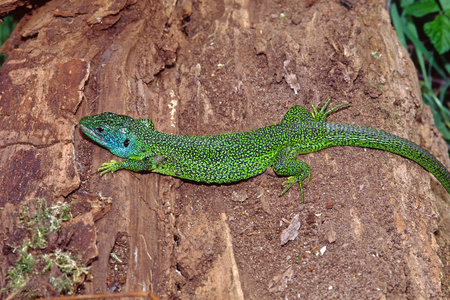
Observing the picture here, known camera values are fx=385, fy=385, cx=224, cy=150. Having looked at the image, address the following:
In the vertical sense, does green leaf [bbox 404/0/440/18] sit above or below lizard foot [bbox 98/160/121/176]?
below

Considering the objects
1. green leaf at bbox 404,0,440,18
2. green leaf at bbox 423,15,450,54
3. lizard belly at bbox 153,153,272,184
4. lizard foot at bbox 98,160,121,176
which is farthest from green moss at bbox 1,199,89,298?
green leaf at bbox 404,0,440,18

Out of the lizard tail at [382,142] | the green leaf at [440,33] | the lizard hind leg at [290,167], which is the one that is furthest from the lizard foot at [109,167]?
the green leaf at [440,33]

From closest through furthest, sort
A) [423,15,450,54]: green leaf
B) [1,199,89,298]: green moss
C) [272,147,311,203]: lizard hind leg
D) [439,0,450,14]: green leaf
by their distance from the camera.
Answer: [1,199,89,298]: green moss, [272,147,311,203]: lizard hind leg, [423,15,450,54]: green leaf, [439,0,450,14]: green leaf

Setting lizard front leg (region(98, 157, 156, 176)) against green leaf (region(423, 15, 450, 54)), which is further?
green leaf (region(423, 15, 450, 54))

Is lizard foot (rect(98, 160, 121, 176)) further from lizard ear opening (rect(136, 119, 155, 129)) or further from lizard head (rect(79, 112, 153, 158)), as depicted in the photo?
lizard ear opening (rect(136, 119, 155, 129))

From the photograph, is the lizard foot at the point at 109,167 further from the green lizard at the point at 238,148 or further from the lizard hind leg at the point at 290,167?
the lizard hind leg at the point at 290,167

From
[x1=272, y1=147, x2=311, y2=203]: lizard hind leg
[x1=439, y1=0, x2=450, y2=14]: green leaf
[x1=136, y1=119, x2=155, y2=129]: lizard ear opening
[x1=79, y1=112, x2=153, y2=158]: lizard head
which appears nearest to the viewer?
[x1=79, y1=112, x2=153, y2=158]: lizard head

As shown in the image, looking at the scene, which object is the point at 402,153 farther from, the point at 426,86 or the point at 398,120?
the point at 426,86
